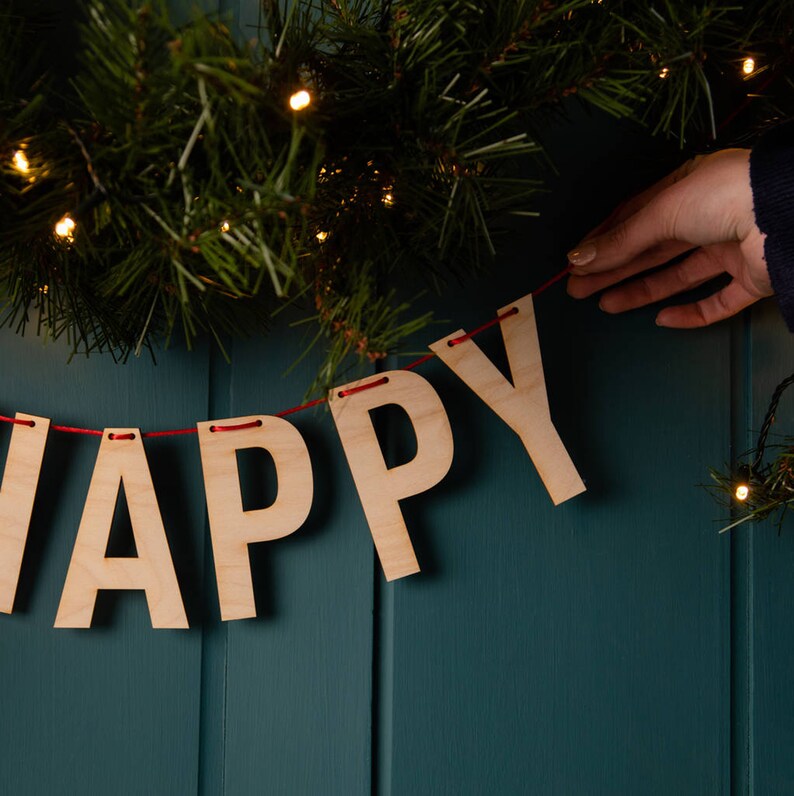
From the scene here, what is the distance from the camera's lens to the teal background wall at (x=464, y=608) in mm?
727

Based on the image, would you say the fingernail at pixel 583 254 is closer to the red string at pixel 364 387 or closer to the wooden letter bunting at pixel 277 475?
the wooden letter bunting at pixel 277 475

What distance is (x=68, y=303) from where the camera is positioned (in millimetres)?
627

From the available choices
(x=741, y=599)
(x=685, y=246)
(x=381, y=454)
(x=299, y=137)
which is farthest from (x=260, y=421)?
(x=741, y=599)

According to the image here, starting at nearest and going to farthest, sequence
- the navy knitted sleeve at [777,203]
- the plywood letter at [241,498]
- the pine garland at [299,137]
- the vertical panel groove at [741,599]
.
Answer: the pine garland at [299,137]
the navy knitted sleeve at [777,203]
the plywood letter at [241,498]
the vertical panel groove at [741,599]

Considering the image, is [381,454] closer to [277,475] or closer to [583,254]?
[277,475]

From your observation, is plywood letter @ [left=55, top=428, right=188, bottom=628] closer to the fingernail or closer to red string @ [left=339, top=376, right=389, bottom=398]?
red string @ [left=339, top=376, right=389, bottom=398]

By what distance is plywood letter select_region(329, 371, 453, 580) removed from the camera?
0.70 metres

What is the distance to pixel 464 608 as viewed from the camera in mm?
759

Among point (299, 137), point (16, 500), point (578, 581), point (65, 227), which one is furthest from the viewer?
point (578, 581)

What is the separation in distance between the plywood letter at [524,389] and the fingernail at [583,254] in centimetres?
6

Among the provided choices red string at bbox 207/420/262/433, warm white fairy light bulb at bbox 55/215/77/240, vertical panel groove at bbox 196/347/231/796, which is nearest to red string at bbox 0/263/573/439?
red string at bbox 207/420/262/433

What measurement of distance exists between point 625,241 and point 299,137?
0.39 m

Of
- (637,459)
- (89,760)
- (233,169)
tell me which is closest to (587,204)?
(637,459)

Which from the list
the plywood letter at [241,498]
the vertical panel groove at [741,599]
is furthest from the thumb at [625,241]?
the plywood letter at [241,498]
